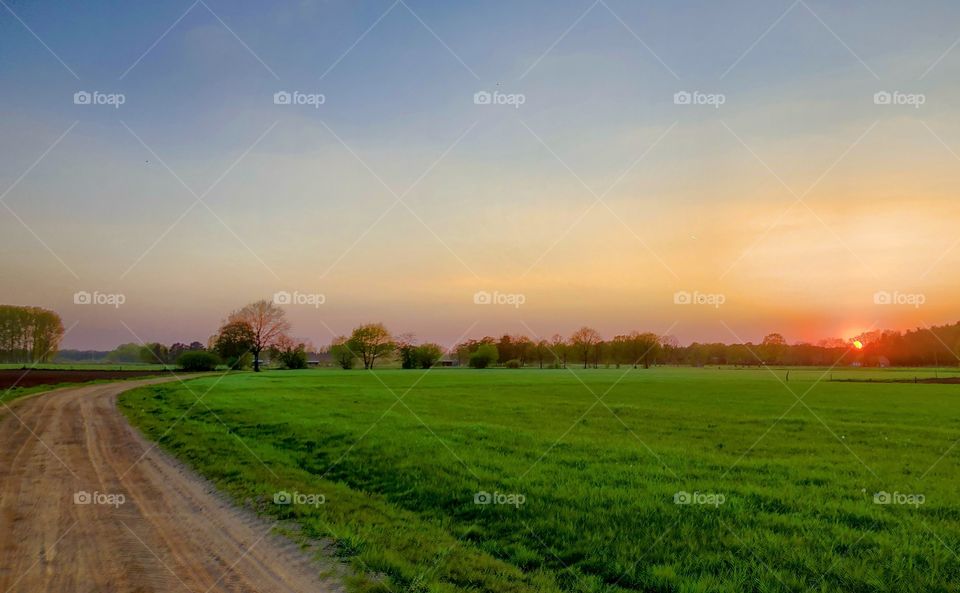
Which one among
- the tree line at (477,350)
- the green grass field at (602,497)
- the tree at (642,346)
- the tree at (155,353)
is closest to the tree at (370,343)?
the tree line at (477,350)

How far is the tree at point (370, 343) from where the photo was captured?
124750 mm

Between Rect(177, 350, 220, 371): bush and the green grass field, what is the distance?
8626 cm

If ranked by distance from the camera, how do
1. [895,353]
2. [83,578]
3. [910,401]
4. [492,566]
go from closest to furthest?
[83,578]
[492,566]
[910,401]
[895,353]

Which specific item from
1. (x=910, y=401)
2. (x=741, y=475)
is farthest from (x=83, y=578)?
(x=910, y=401)

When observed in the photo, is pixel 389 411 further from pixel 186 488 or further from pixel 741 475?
pixel 741 475

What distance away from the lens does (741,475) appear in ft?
49.2

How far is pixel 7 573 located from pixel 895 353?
17374 cm

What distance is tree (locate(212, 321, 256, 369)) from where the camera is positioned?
103 metres

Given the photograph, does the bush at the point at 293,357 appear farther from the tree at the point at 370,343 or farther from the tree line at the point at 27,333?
the tree line at the point at 27,333

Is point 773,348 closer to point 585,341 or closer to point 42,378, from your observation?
point 585,341

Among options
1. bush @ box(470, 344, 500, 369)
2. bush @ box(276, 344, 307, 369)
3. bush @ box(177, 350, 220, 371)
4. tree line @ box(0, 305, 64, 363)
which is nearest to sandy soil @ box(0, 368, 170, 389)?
tree line @ box(0, 305, 64, 363)

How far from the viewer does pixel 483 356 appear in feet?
464

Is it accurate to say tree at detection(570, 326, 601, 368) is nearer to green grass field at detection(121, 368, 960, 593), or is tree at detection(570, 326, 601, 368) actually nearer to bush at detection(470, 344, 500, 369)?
bush at detection(470, 344, 500, 369)

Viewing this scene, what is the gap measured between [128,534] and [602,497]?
9187mm
